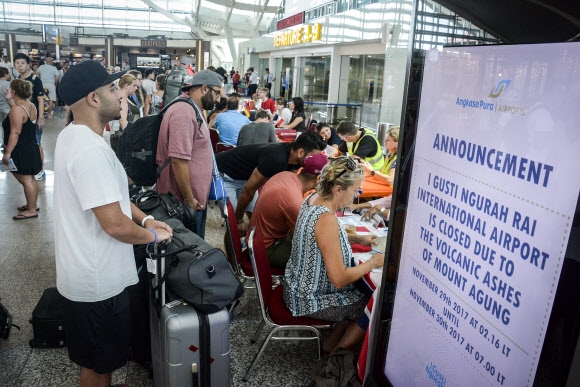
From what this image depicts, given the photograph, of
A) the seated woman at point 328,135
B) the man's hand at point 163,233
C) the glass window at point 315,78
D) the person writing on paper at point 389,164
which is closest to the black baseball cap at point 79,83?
the man's hand at point 163,233

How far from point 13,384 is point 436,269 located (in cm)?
228

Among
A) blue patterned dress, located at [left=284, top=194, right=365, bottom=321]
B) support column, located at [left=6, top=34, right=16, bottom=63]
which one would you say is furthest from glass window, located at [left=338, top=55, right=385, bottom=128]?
support column, located at [left=6, top=34, right=16, bottom=63]

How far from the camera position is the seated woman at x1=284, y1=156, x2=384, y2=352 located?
2373 mm

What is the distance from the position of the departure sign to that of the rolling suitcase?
1253cm

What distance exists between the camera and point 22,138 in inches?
194

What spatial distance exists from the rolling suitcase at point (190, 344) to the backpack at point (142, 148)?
1142mm

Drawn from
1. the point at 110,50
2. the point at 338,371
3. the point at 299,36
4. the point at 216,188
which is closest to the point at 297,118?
the point at 216,188

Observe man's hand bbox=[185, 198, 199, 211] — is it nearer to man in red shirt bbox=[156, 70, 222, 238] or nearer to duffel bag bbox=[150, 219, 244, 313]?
man in red shirt bbox=[156, 70, 222, 238]

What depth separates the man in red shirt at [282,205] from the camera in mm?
3053

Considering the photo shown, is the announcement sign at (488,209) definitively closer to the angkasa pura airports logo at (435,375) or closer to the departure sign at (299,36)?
the angkasa pura airports logo at (435,375)

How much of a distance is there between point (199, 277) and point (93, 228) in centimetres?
51

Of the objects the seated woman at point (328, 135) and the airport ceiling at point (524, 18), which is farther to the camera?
the seated woman at point (328, 135)

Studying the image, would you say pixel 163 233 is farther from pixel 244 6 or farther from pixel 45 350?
pixel 244 6

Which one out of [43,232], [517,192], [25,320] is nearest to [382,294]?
[517,192]
